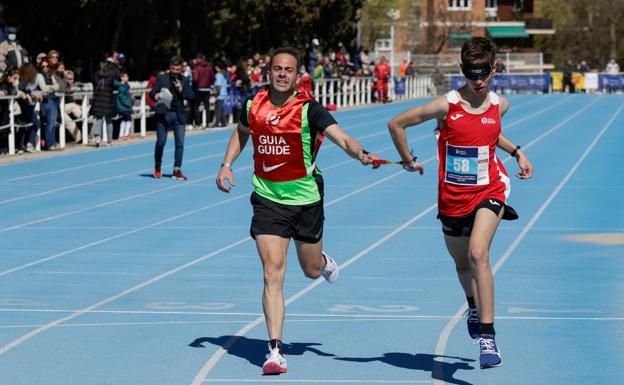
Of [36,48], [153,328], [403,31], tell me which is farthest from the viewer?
[403,31]

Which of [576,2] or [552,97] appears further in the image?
[576,2]

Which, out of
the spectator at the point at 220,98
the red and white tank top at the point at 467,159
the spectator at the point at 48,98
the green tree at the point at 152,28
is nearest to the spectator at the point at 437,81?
the green tree at the point at 152,28

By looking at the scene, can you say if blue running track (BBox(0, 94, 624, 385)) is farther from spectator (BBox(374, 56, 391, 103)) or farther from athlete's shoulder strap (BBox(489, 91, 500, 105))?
spectator (BBox(374, 56, 391, 103))

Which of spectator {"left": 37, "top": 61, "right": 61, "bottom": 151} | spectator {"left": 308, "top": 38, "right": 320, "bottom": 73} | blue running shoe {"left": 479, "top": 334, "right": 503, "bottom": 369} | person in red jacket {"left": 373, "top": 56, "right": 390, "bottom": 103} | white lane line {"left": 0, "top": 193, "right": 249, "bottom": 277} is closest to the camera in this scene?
blue running shoe {"left": 479, "top": 334, "right": 503, "bottom": 369}

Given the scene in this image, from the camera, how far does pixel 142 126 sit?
3481 centimetres

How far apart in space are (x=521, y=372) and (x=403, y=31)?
107 meters

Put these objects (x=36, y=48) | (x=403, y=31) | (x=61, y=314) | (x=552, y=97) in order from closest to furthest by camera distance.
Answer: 1. (x=61, y=314)
2. (x=36, y=48)
3. (x=552, y=97)
4. (x=403, y=31)

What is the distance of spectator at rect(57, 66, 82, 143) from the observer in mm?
29156

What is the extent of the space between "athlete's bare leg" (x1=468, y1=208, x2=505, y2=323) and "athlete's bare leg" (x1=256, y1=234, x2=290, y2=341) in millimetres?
1031

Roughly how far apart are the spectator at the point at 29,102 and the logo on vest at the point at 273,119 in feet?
61.2

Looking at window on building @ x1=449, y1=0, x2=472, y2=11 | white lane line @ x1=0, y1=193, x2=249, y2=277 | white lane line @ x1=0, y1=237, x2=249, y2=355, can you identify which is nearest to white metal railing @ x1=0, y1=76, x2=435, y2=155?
white lane line @ x1=0, y1=193, x2=249, y2=277

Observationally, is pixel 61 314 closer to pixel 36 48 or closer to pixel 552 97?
pixel 36 48

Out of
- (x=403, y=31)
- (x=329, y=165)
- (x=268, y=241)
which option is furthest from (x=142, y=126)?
(x=403, y=31)

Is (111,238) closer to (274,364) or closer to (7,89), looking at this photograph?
(274,364)
